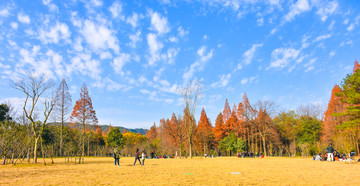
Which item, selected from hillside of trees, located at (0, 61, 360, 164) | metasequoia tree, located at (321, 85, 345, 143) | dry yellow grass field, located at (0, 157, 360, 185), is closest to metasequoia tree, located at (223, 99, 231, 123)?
hillside of trees, located at (0, 61, 360, 164)

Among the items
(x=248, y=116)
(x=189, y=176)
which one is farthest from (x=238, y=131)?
(x=189, y=176)

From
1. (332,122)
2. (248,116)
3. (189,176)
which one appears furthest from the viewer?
(248,116)

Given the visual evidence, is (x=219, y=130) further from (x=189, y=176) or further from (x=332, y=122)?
(x=189, y=176)

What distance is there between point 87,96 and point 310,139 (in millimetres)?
45714

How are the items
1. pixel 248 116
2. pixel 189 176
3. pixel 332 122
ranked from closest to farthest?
pixel 189 176, pixel 332 122, pixel 248 116

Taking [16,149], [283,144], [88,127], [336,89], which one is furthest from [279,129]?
[16,149]

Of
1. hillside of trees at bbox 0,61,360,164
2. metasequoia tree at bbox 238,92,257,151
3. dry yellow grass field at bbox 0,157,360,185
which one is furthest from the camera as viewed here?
metasequoia tree at bbox 238,92,257,151

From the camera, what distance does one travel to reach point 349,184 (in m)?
6.86

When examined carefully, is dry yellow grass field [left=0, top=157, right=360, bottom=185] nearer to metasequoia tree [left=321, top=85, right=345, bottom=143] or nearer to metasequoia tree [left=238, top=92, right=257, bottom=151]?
metasequoia tree [left=321, top=85, right=345, bottom=143]

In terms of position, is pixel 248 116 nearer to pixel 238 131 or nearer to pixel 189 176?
pixel 238 131

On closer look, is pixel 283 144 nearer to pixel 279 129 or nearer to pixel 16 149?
pixel 279 129

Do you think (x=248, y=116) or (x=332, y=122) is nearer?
(x=332, y=122)

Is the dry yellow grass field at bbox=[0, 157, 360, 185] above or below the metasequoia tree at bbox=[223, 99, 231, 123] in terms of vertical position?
below

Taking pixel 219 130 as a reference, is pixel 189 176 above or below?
above
